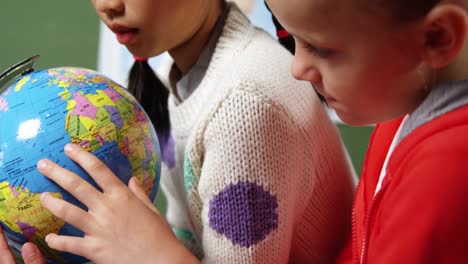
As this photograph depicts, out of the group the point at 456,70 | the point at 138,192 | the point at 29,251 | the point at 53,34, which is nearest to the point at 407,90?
the point at 456,70

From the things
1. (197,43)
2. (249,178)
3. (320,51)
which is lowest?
(249,178)

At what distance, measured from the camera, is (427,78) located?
64 cm

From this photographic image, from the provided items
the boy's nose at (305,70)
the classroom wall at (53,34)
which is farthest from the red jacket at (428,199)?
the classroom wall at (53,34)

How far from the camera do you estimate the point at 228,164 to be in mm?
817

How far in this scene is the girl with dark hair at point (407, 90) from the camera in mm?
569

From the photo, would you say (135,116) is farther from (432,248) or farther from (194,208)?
(432,248)

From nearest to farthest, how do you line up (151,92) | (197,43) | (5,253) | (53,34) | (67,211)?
(67,211)
(5,253)
(197,43)
(151,92)
(53,34)

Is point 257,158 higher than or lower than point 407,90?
lower

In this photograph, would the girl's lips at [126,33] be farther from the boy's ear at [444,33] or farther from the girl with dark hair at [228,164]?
the boy's ear at [444,33]

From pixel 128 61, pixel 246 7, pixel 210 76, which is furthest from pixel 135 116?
pixel 128 61

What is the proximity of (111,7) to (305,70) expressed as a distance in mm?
362

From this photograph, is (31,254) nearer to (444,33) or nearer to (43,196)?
(43,196)

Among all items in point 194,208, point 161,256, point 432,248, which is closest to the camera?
point 432,248

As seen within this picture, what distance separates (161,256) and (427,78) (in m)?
0.39
